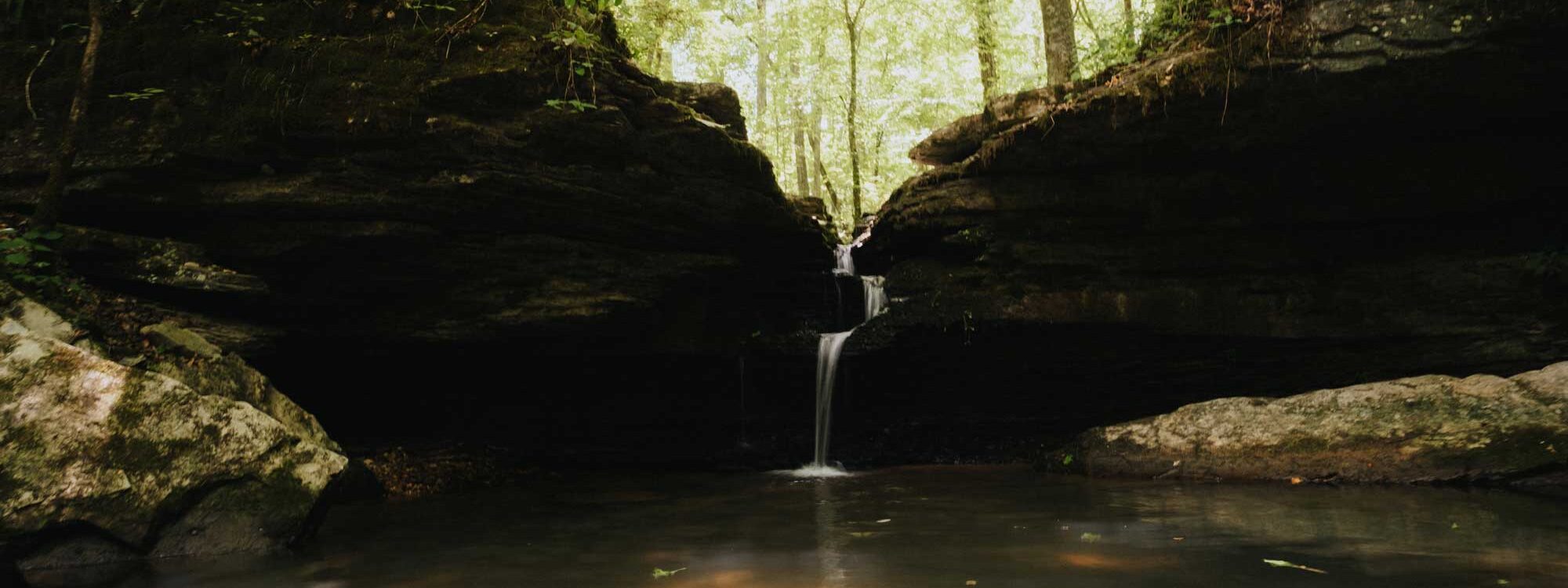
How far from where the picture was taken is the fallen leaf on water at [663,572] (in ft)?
17.2

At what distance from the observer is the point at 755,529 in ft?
22.9

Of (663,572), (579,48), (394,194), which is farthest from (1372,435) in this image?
(394,194)

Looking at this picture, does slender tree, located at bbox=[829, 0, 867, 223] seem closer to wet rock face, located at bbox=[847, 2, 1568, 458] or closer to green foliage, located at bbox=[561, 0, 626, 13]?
wet rock face, located at bbox=[847, 2, 1568, 458]

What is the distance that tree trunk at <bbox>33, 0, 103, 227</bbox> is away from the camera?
295 inches

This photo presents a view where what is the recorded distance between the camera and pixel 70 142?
7531mm

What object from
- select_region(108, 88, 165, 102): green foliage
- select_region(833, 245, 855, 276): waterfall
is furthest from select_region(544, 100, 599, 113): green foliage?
select_region(833, 245, 855, 276): waterfall

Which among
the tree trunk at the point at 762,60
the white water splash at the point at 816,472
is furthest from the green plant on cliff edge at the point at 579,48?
the tree trunk at the point at 762,60

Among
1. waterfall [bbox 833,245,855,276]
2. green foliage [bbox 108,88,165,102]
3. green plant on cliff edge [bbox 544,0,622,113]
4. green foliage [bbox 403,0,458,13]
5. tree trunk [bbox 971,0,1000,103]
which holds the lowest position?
waterfall [bbox 833,245,855,276]

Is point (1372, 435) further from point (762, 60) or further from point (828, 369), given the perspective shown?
point (762, 60)

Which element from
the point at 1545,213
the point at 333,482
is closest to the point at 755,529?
the point at 333,482

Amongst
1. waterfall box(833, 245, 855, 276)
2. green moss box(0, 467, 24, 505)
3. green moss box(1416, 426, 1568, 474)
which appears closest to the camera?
green moss box(0, 467, 24, 505)

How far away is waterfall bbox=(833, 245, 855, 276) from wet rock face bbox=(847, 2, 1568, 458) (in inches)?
54.1

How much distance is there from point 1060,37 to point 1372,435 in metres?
6.52

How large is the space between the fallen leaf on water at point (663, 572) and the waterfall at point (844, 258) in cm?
822
